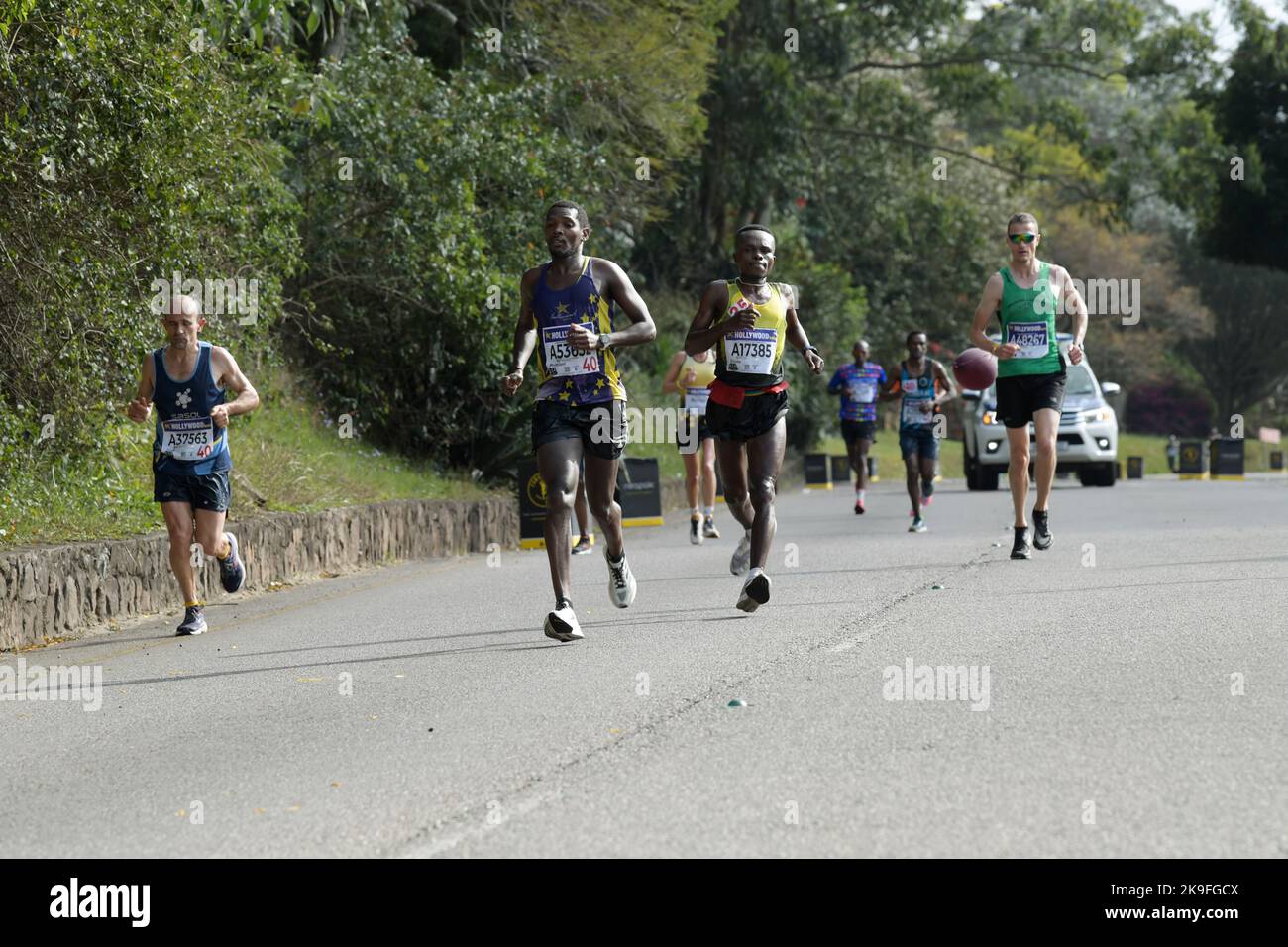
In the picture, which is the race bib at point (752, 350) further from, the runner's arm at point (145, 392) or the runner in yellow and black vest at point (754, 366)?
the runner's arm at point (145, 392)

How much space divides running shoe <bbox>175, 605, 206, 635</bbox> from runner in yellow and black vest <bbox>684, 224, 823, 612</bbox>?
320 centimetres

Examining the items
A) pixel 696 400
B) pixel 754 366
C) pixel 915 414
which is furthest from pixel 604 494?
pixel 915 414

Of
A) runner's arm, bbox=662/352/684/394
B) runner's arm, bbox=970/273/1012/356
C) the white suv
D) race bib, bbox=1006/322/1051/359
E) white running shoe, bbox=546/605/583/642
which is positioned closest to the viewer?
white running shoe, bbox=546/605/583/642

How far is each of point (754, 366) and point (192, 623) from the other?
360 centimetres

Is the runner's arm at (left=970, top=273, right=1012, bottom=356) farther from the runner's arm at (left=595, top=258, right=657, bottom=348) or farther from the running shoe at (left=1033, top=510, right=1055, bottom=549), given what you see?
the runner's arm at (left=595, top=258, right=657, bottom=348)

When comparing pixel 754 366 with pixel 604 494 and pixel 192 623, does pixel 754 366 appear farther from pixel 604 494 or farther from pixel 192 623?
pixel 192 623

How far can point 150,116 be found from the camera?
1263cm

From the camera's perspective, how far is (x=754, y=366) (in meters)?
10.5

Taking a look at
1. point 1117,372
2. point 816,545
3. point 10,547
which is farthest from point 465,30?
point 1117,372

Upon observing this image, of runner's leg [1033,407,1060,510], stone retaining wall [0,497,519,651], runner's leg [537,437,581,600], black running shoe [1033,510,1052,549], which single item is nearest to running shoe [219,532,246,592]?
stone retaining wall [0,497,519,651]

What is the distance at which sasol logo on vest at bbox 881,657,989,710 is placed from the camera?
7.44 meters

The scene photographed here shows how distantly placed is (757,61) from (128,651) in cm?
2384

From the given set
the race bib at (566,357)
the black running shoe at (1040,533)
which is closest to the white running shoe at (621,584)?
the race bib at (566,357)
